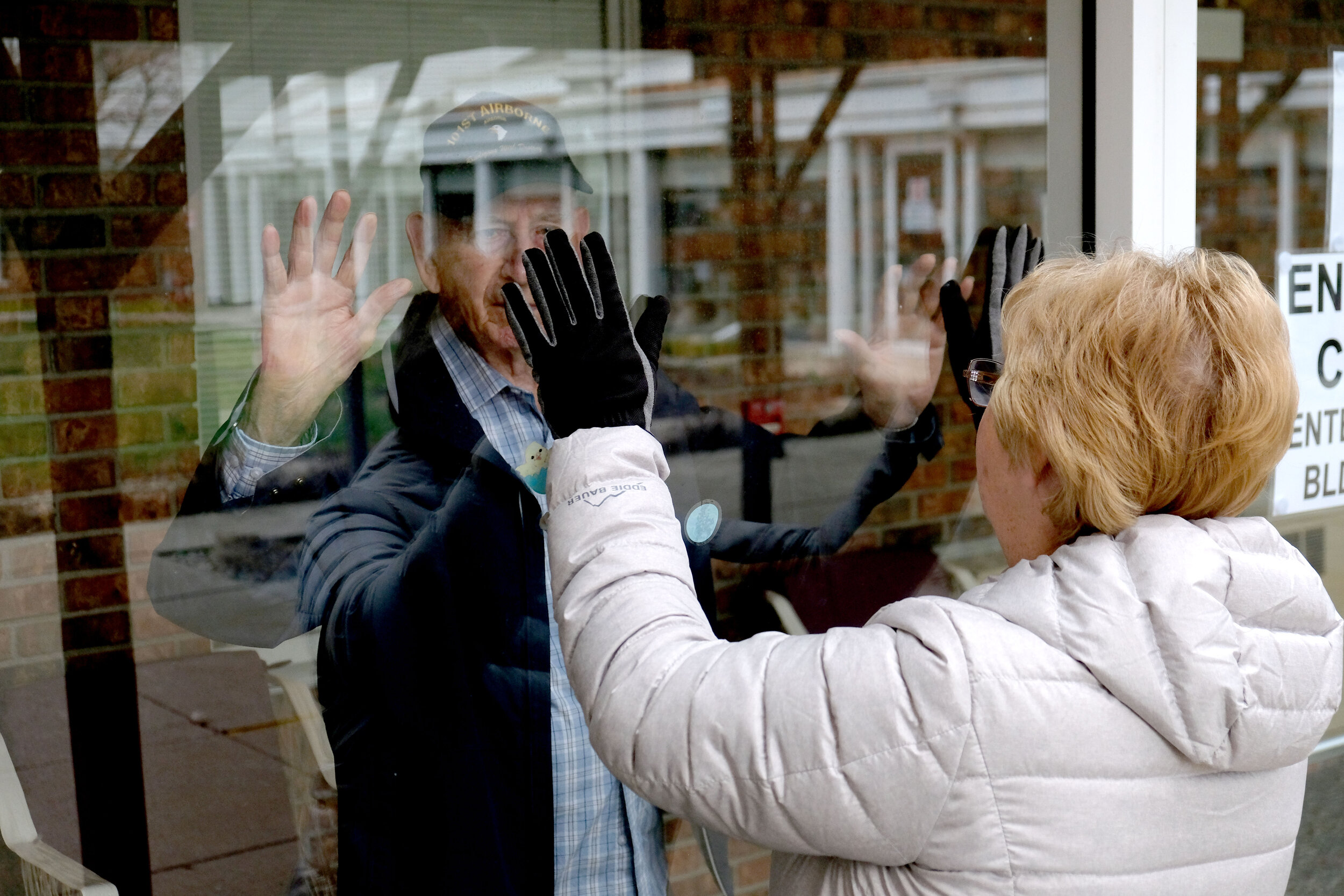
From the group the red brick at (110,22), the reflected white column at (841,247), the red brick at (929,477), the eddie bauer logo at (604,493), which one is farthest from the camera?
the red brick at (929,477)

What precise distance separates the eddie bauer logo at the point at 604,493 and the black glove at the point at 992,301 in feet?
2.09

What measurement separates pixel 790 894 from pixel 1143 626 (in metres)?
0.41

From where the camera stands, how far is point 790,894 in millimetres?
1133

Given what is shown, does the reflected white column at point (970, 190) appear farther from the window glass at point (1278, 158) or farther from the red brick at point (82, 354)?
the red brick at point (82, 354)

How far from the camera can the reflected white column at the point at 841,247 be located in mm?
2396

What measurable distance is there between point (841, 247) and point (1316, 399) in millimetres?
1018

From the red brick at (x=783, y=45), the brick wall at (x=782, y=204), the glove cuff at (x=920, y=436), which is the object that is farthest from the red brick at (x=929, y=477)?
the red brick at (x=783, y=45)

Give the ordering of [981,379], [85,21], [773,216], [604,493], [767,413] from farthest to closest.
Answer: [767,413]
[773,216]
[85,21]
[981,379]
[604,493]

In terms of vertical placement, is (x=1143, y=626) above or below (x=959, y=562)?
above

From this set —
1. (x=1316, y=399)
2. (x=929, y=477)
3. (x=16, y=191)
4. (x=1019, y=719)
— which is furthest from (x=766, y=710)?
(x=1316, y=399)

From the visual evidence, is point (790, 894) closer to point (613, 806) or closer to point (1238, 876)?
point (1238, 876)

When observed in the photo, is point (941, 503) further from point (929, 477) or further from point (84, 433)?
point (84, 433)

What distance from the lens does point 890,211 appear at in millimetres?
2459

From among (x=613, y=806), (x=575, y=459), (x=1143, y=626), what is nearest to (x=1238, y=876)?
(x=1143, y=626)
